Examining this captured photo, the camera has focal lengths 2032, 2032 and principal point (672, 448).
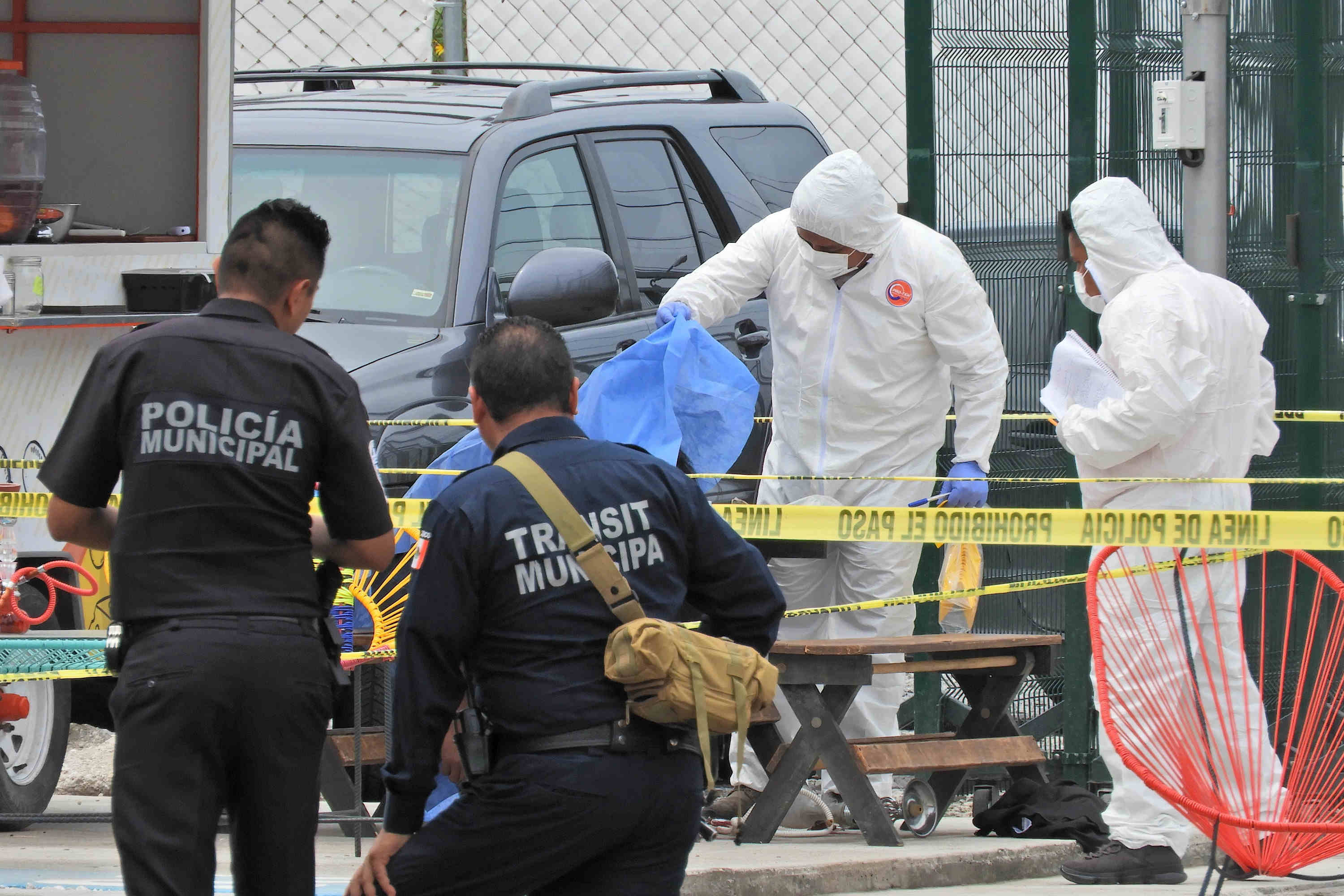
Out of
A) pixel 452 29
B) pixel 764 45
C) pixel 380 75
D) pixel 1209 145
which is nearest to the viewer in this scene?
pixel 1209 145

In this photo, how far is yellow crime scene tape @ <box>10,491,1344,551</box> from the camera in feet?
16.4

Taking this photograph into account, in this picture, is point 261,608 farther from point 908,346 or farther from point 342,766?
point 908,346

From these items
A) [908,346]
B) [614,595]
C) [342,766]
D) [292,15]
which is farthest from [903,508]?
[292,15]

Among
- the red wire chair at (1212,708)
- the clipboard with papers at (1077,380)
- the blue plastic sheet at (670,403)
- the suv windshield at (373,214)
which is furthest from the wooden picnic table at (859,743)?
the suv windshield at (373,214)

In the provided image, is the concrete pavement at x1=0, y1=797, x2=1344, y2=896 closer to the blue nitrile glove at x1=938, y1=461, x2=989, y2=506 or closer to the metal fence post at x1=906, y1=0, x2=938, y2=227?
the blue nitrile glove at x1=938, y1=461, x2=989, y2=506

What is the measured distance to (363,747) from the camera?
598 centimetres

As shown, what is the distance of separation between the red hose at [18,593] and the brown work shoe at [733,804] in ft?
6.39

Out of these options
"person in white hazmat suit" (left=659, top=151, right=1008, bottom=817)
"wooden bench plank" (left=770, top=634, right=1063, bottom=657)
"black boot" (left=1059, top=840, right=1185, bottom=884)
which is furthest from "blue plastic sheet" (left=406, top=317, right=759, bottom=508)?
"black boot" (left=1059, top=840, right=1185, bottom=884)


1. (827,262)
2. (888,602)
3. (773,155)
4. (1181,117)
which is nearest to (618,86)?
(773,155)

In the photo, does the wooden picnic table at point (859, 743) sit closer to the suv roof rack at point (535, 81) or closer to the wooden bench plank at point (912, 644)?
the wooden bench plank at point (912, 644)

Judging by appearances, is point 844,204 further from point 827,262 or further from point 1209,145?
point 1209,145

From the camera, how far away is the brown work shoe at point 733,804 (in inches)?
242

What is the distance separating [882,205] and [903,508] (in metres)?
1.02

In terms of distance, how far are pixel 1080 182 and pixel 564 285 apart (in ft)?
7.16
